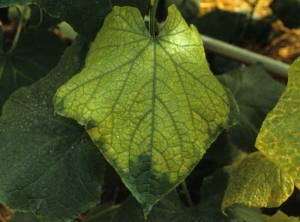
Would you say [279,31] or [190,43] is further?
[279,31]

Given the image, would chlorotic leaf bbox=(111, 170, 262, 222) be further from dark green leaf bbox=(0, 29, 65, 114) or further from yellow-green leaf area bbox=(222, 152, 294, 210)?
dark green leaf bbox=(0, 29, 65, 114)

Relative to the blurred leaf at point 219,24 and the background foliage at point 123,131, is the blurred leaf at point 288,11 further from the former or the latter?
the background foliage at point 123,131

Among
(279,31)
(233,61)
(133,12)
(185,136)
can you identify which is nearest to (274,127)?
(185,136)

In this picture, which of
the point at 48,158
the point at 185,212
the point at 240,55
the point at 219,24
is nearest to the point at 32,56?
the point at 48,158

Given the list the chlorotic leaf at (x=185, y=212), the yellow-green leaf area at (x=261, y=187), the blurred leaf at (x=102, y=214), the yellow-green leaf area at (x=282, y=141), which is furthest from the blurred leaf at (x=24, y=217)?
the yellow-green leaf area at (x=282, y=141)

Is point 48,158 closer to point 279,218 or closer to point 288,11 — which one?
point 279,218

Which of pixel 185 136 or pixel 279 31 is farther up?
pixel 185 136

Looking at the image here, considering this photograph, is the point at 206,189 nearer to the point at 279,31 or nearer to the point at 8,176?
the point at 8,176

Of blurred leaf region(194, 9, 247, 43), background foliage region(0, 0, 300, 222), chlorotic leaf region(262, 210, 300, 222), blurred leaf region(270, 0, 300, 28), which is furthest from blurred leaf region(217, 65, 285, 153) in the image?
blurred leaf region(194, 9, 247, 43)
